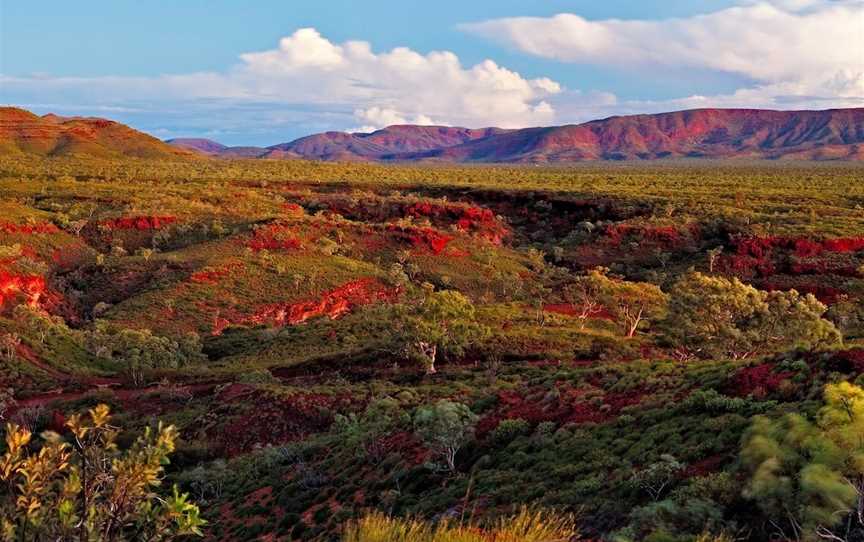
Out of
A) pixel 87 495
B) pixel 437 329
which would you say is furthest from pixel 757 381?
pixel 437 329

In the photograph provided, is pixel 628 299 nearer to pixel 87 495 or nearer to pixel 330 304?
pixel 330 304

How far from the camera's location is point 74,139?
530 feet

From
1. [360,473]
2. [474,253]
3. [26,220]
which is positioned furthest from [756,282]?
[26,220]

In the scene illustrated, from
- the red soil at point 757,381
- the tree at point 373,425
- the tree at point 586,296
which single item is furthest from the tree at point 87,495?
the tree at point 586,296

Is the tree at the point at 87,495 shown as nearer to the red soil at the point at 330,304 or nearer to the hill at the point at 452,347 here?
the hill at the point at 452,347

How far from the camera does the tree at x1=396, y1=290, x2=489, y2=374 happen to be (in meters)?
35.4

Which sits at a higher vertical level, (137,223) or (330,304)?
(137,223)

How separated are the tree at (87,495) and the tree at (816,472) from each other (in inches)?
330

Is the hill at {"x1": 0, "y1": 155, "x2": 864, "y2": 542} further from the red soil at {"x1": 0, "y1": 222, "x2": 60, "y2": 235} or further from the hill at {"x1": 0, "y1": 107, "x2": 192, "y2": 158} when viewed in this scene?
the hill at {"x1": 0, "y1": 107, "x2": 192, "y2": 158}

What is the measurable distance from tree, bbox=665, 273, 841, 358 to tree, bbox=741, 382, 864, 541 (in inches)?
735

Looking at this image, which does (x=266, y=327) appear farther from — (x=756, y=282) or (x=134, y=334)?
(x=756, y=282)

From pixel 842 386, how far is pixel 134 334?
131ft

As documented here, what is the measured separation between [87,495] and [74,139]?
182998mm

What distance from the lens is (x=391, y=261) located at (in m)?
66.1
